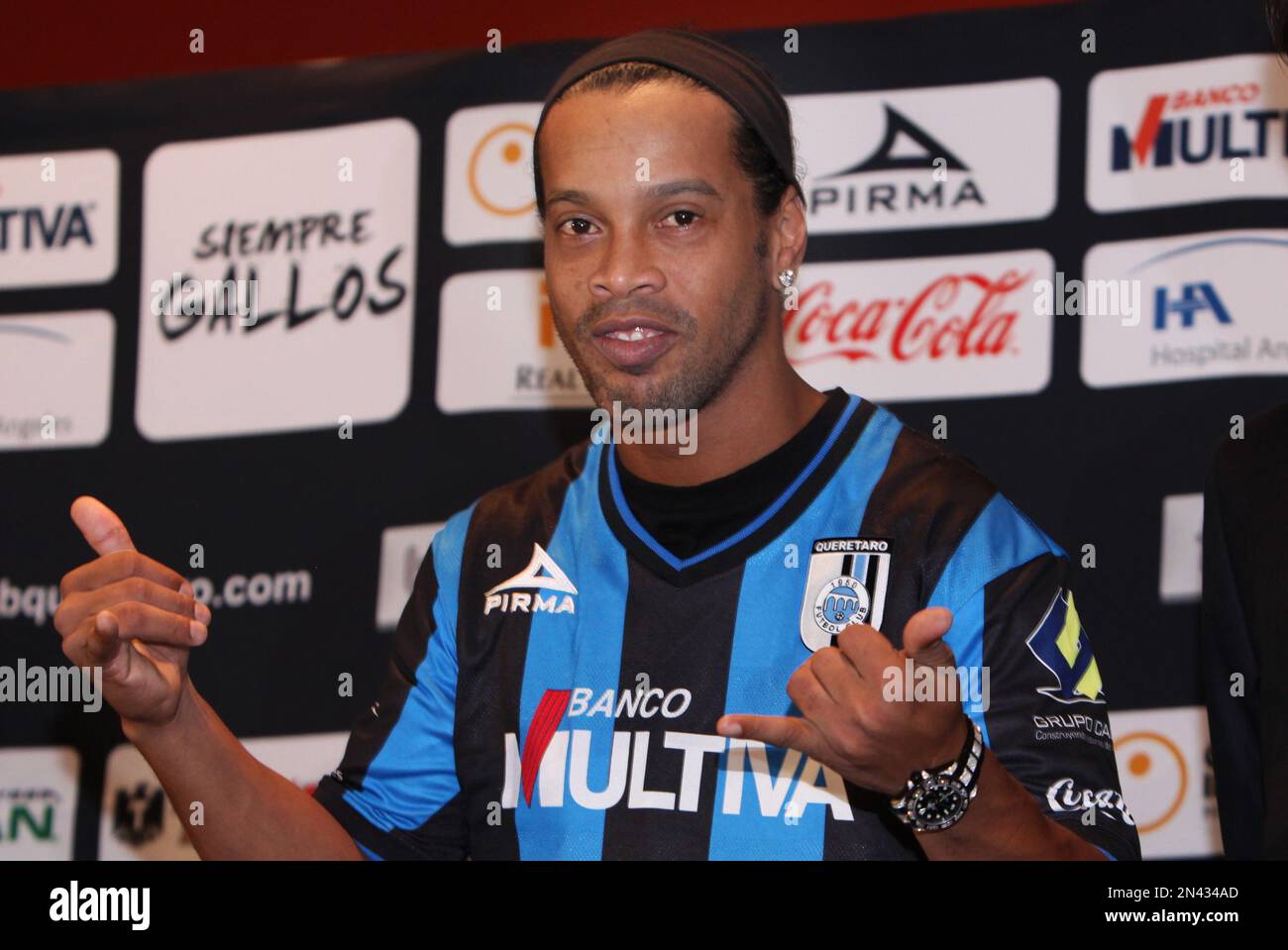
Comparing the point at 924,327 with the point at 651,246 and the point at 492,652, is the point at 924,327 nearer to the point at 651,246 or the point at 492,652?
the point at 651,246

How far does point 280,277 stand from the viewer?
9.54ft

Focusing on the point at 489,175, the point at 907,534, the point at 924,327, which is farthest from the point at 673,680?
the point at 489,175

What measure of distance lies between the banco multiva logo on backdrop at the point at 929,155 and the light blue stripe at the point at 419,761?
1.18 metres

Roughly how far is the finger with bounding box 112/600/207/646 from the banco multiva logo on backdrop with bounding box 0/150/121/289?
1602 millimetres

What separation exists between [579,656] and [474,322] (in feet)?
3.62

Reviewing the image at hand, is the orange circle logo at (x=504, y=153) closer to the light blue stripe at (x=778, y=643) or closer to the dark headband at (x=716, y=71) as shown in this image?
the dark headband at (x=716, y=71)

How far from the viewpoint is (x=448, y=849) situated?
75.1 inches

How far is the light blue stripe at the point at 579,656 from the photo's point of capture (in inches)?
69.1

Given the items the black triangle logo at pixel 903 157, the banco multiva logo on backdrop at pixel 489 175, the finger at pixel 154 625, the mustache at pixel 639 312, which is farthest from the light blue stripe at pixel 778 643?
the banco multiva logo on backdrop at pixel 489 175

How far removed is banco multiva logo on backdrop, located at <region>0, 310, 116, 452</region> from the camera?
9.72 ft

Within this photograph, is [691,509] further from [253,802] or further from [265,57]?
[265,57]

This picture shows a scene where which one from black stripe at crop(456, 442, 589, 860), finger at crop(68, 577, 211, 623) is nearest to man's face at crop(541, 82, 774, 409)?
black stripe at crop(456, 442, 589, 860)

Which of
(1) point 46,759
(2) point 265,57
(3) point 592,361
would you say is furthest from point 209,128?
(3) point 592,361
